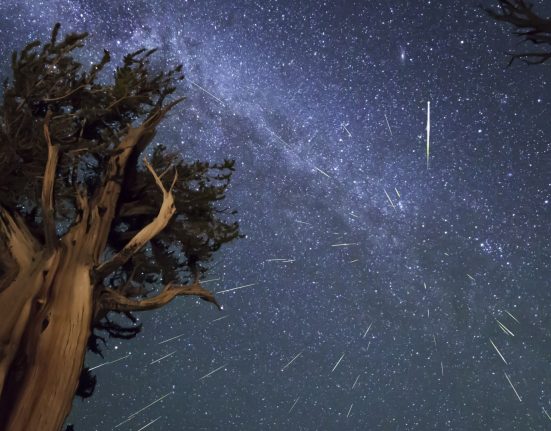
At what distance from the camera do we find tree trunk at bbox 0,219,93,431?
20.7 ft

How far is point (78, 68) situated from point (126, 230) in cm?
295

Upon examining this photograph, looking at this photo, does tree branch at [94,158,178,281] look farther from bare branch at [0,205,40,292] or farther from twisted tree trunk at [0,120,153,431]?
bare branch at [0,205,40,292]

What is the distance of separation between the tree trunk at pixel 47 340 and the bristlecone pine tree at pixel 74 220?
0.04 feet

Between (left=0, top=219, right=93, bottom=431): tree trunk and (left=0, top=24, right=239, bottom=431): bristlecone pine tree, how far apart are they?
13 mm

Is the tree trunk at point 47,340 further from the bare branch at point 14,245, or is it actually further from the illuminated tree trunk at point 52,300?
the bare branch at point 14,245

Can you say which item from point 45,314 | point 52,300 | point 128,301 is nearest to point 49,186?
point 52,300

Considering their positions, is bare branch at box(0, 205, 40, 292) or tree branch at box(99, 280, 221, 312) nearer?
bare branch at box(0, 205, 40, 292)

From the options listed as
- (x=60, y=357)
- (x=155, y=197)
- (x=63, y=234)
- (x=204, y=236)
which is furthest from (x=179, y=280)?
(x=60, y=357)

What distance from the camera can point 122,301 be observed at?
302 inches

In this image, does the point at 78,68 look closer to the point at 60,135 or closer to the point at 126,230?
the point at 60,135

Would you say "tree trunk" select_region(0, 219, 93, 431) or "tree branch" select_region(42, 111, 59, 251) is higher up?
"tree branch" select_region(42, 111, 59, 251)

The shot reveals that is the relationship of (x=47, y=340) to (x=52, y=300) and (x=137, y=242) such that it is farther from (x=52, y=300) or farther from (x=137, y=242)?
(x=137, y=242)

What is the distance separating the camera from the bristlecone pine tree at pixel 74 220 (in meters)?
6.65

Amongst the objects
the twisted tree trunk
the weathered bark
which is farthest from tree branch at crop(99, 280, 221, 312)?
the twisted tree trunk
